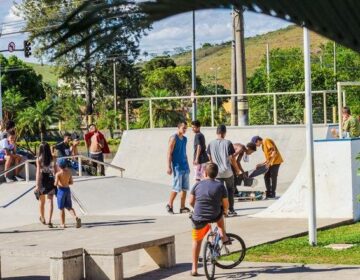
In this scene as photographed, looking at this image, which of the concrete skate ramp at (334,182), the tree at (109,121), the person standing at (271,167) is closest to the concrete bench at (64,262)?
the concrete skate ramp at (334,182)

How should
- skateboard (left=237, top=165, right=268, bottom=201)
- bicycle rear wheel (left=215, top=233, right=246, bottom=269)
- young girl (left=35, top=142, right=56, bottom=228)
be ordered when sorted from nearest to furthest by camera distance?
bicycle rear wheel (left=215, top=233, right=246, bottom=269), young girl (left=35, top=142, right=56, bottom=228), skateboard (left=237, top=165, right=268, bottom=201)

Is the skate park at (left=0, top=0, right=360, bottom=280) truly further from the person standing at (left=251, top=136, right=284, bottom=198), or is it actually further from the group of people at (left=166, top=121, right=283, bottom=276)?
the person standing at (left=251, top=136, right=284, bottom=198)

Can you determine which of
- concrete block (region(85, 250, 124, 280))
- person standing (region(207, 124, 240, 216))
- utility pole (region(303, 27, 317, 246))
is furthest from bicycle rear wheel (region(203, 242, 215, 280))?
person standing (region(207, 124, 240, 216))

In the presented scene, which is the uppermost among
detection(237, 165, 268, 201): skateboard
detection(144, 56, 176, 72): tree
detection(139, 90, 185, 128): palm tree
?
detection(144, 56, 176, 72): tree

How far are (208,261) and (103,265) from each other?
46.5 inches

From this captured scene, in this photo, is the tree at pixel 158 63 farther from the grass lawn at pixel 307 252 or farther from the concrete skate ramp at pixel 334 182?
the grass lawn at pixel 307 252

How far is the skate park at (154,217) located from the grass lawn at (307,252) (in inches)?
14.9

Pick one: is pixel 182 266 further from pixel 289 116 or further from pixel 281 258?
pixel 289 116

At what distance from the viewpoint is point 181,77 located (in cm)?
9169

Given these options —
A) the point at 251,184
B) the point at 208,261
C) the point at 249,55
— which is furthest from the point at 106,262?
the point at 249,55

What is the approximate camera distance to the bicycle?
10609 mm

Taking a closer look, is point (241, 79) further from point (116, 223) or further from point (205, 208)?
point (205, 208)

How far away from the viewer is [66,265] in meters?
10.4

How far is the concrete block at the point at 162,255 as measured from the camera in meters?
11.6
